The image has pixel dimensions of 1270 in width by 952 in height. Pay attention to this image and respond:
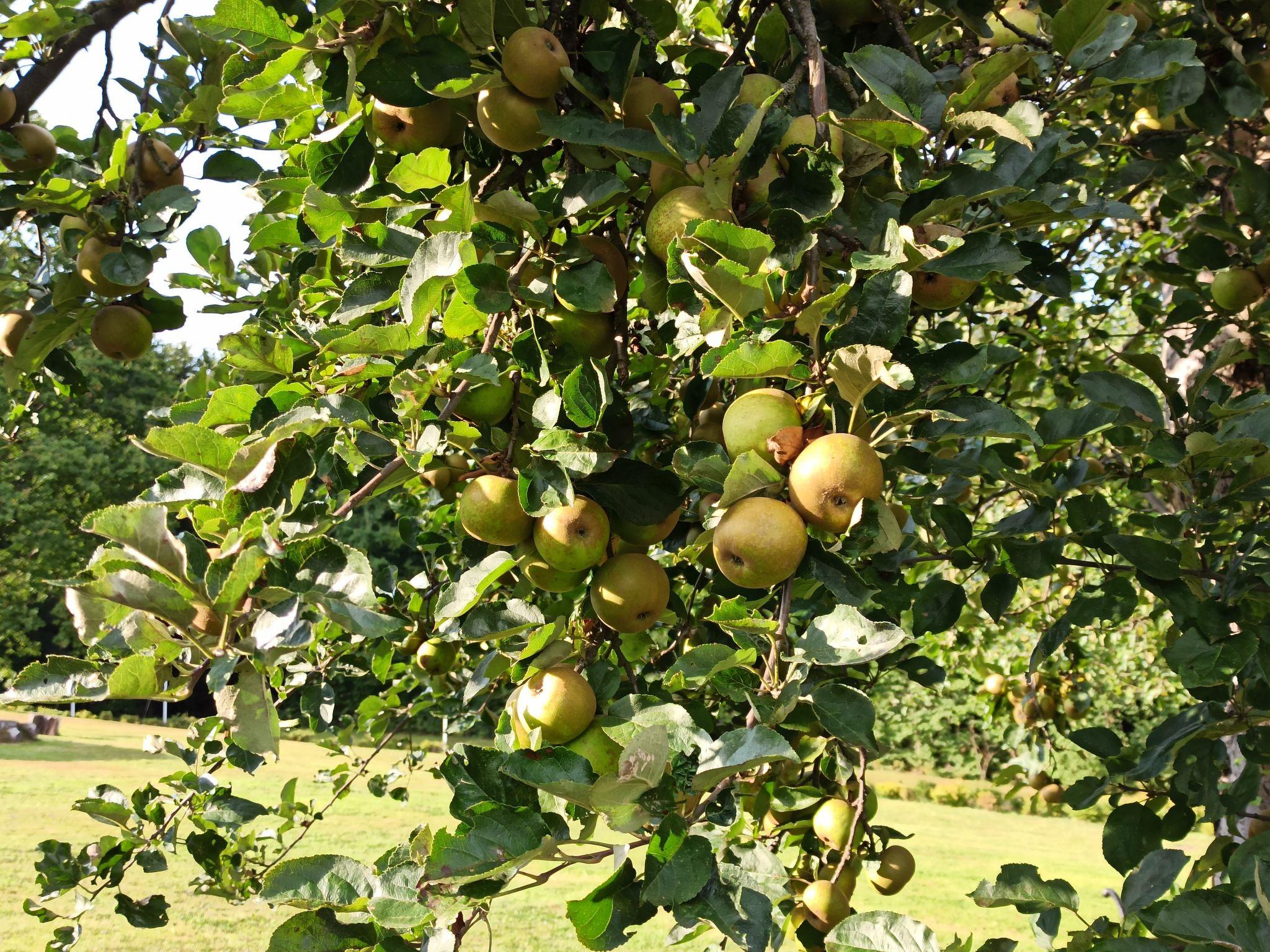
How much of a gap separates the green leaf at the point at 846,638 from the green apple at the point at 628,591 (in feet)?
A: 1.12

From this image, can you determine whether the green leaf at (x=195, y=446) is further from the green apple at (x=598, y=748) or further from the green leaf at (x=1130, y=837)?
the green leaf at (x=1130, y=837)

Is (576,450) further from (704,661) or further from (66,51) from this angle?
(66,51)

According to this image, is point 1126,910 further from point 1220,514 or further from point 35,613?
point 35,613

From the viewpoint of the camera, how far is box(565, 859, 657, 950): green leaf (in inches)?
40.9

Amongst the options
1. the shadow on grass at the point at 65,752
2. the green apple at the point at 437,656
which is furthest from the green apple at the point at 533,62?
the shadow on grass at the point at 65,752

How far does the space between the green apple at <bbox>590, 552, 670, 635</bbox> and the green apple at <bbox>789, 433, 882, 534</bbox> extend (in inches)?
14.3

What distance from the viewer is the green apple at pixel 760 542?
1.12 meters

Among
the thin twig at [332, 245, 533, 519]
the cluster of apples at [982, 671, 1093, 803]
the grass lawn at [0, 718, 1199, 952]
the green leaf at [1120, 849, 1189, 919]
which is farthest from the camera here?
the grass lawn at [0, 718, 1199, 952]

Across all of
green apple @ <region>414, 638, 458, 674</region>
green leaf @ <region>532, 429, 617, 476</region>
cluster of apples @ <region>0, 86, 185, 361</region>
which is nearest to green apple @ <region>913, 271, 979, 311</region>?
green leaf @ <region>532, 429, 617, 476</region>

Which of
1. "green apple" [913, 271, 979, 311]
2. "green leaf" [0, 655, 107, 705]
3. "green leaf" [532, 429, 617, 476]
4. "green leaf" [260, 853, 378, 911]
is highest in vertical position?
"green apple" [913, 271, 979, 311]

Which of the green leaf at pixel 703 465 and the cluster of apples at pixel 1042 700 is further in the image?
the cluster of apples at pixel 1042 700

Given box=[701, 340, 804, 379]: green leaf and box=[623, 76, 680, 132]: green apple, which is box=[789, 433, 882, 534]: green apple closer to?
box=[701, 340, 804, 379]: green leaf

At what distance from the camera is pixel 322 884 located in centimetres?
105

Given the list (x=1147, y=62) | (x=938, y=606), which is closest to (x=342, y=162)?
(x=1147, y=62)
